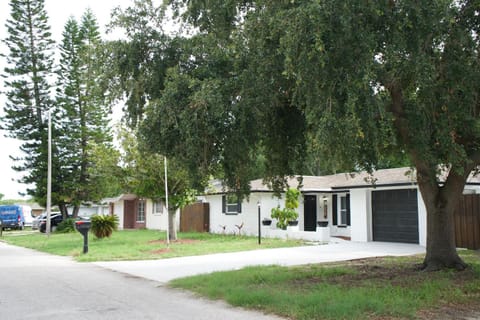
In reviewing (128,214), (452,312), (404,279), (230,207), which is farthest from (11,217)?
(452,312)

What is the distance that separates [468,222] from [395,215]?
3300mm

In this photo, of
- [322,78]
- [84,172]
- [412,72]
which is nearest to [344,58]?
[322,78]

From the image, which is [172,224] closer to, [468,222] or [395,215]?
[395,215]

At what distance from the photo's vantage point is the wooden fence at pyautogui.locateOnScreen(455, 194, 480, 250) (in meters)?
18.0

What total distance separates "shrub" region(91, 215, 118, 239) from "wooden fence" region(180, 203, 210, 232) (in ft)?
21.0

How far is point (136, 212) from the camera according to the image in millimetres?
42062

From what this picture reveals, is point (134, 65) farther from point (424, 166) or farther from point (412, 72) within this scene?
point (424, 166)

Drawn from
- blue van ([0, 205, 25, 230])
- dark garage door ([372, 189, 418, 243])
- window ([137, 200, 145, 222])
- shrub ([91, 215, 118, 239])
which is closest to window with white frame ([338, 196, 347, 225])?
dark garage door ([372, 189, 418, 243])

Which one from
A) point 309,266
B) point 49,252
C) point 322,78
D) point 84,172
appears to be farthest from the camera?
point 84,172

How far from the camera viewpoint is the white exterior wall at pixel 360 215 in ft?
71.9

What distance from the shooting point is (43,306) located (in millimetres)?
9125

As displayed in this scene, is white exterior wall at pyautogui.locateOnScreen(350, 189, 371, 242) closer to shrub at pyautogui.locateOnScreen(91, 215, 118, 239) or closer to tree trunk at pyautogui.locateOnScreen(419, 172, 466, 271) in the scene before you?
tree trunk at pyautogui.locateOnScreen(419, 172, 466, 271)

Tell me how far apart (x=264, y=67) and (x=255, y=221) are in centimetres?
1736

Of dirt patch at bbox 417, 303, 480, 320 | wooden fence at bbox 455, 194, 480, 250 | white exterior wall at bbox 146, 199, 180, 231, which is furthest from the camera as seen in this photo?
white exterior wall at bbox 146, 199, 180, 231
